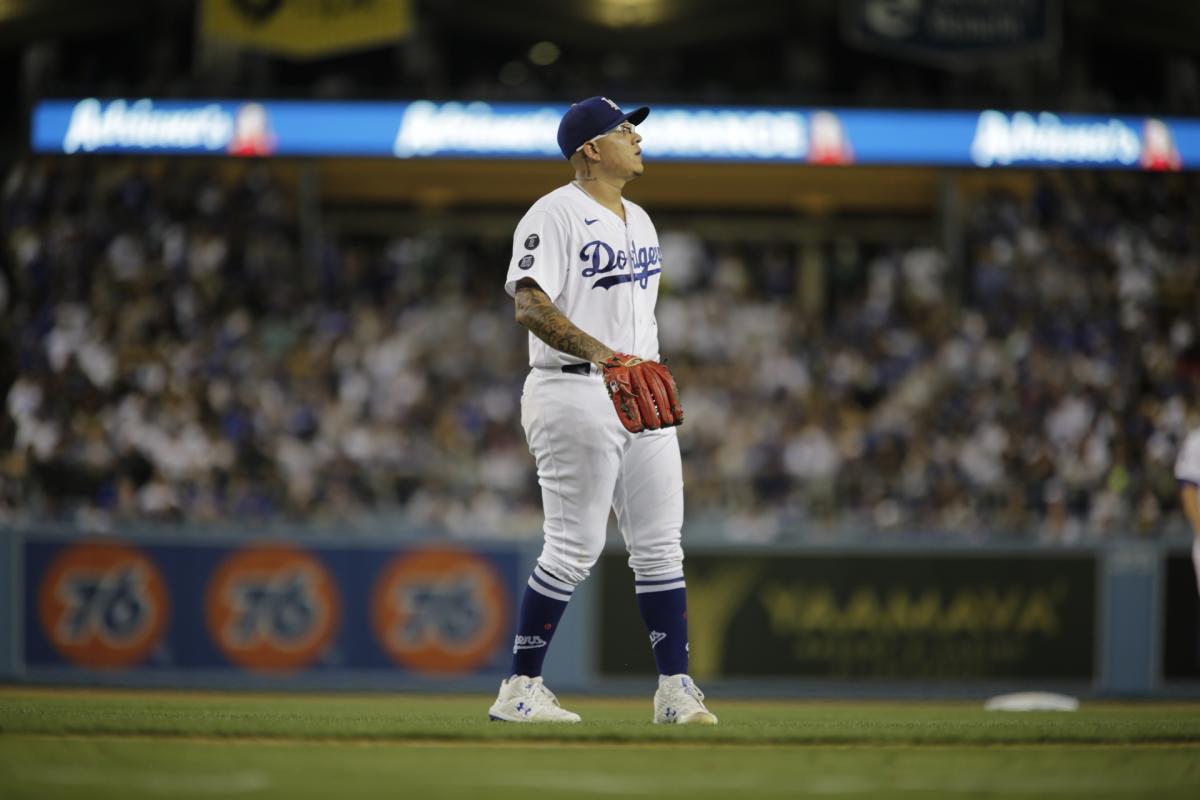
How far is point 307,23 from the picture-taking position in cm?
1504

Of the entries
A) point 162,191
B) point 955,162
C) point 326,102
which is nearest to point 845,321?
point 955,162

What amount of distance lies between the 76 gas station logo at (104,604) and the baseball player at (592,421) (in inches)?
267

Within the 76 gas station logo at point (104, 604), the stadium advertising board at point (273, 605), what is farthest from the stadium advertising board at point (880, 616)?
the 76 gas station logo at point (104, 604)

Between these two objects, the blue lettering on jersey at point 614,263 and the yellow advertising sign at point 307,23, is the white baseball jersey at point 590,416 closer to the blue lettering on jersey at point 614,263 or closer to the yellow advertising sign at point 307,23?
the blue lettering on jersey at point 614,263

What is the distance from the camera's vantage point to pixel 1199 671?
10570mm

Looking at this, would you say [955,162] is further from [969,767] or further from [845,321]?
[969,767]

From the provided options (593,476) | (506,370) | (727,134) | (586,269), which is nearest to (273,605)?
(506,370)

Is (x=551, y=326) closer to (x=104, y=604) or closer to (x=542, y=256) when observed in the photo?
(x=542, y=256)

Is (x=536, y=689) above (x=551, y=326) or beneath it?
beneath

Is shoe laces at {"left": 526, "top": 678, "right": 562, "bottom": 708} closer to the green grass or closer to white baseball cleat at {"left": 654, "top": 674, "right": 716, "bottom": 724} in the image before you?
the green grass

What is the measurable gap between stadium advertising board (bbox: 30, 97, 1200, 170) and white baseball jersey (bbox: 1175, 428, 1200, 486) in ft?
30.6

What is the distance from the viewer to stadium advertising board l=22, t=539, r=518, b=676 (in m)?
10.6

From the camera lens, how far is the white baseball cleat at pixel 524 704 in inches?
178

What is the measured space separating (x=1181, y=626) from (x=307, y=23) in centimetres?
1023
